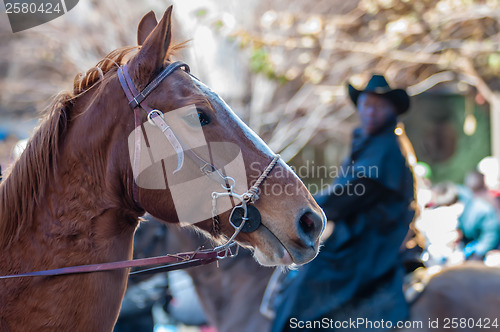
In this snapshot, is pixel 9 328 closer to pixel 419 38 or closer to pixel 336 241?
pixel 336 241

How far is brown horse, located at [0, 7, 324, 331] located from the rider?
1.78m

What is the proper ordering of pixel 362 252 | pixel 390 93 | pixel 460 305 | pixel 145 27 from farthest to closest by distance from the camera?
1. pixel 390 93
2. pixel 362 252
3. pixel 460 305
4. pixel 145 27

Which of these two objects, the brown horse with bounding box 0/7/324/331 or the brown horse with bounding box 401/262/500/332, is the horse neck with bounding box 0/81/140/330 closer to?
the brown horse with bounding box 0/7/324/331

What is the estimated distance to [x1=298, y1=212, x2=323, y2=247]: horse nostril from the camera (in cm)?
158

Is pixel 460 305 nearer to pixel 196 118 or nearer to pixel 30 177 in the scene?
pixel 196 118

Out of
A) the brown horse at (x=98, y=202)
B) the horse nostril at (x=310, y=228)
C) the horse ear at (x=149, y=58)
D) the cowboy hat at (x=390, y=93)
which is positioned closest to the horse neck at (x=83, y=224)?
the brown horse at (x=98, y=202)

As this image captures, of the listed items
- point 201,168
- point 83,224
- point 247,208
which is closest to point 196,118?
point 201,168

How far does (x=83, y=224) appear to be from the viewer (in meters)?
1.63

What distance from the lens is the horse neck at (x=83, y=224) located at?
159 centimetres

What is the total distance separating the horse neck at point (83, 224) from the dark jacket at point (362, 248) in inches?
75.9

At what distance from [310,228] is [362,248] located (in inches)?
77.3

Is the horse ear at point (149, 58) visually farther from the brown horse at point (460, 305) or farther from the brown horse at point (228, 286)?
the brown horse at point (460, 305)

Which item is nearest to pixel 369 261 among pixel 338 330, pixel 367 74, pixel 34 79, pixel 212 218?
pixel 338 330

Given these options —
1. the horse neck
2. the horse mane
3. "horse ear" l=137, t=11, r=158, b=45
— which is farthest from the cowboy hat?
the horse mane
